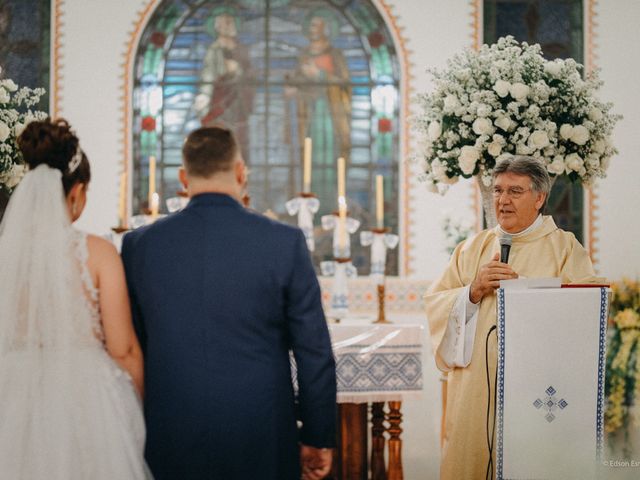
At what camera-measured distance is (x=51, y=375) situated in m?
2.56

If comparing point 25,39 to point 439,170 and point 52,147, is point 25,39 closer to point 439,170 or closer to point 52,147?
point 439,170

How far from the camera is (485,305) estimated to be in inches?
150

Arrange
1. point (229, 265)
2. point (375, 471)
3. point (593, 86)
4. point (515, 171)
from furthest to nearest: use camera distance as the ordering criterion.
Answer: point (375, 471)
point (593, 86)
point (515, 171)
point (229, 265)

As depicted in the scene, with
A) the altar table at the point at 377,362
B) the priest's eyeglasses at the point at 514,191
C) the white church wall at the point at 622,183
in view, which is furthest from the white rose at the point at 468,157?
the white church wall at the point at 622,183

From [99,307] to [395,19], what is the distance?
20.4 feet

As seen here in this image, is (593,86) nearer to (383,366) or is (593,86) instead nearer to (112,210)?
(383,366)

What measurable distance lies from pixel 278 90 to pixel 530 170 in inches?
192

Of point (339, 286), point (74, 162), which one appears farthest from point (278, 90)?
point (74, 162)

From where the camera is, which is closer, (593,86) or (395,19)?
(593,86)

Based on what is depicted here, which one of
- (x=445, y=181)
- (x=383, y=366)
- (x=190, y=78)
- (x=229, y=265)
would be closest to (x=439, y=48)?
(x=190, y=78)

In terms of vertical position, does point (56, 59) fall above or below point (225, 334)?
above

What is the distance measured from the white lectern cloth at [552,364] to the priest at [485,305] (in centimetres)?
35

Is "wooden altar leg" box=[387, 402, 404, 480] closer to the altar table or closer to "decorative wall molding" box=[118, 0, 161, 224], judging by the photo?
the altar table

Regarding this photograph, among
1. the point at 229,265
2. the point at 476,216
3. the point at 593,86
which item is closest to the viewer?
the point at 229,265
